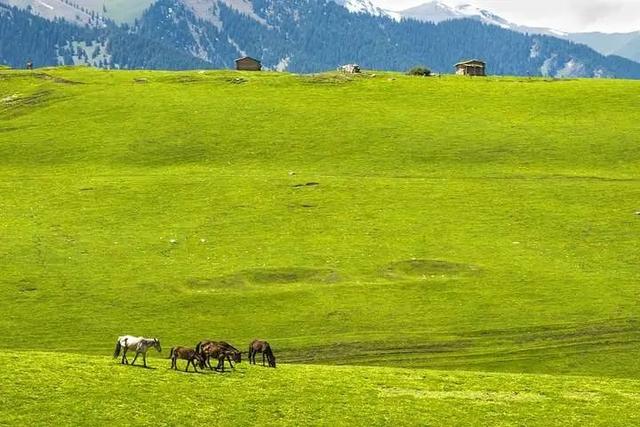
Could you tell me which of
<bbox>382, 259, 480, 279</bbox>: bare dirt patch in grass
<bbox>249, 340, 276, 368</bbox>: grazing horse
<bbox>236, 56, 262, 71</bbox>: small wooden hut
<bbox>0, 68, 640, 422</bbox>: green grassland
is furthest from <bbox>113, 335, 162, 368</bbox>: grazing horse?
<bbox>236, 56, 262, 71</bbox>: small wooden hut

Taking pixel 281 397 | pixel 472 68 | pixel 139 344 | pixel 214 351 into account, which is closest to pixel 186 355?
pixel 214 351

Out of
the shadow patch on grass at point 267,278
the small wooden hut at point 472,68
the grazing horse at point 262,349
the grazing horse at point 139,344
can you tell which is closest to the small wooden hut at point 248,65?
the small wooden hut at point 472,68

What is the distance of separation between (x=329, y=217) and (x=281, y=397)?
44262mm

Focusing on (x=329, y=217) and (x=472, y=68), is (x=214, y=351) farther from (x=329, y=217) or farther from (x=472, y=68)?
(x=472, y=68)

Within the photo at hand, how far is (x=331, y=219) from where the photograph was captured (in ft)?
252

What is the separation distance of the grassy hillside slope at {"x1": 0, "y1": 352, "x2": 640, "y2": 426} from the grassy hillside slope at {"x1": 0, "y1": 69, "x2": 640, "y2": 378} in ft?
40.0

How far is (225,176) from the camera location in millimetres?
89688

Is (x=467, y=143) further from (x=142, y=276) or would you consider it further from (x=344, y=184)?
(x=142, y=276)

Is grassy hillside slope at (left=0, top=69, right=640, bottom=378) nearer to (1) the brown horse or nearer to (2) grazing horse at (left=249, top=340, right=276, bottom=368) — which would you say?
(2) grazing horse at (left=249, top=340, right=276, bottom=368)

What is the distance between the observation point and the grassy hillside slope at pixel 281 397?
3062 cm

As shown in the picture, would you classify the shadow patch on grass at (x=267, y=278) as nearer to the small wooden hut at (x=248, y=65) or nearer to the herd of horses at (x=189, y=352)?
the herd of horses at (x=189, y=352)

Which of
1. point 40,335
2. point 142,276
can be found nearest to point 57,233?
point 142,276

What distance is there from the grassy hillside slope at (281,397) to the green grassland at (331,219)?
97 centimetres

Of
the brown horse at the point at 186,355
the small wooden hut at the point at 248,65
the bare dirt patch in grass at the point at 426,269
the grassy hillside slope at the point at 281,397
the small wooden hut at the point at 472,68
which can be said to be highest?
the small wooden hut at the point at 248,65
